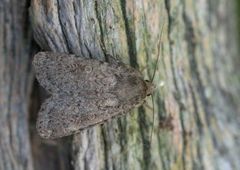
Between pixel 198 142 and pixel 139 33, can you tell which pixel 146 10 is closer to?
pixel 139 33

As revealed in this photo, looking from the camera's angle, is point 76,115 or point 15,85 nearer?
point 76,115

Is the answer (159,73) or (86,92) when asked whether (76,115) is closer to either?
(86,92)

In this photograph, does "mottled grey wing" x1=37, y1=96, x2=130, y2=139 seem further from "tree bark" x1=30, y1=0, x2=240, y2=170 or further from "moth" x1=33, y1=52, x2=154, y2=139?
"tree bark" x1=30, y1=0, x2=240, y2=170

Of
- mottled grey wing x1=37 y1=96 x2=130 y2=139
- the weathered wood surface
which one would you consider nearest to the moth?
mottled grey wing x1=37 y1=96 x2=130 y2=139

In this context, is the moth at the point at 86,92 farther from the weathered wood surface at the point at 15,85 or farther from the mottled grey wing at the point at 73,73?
the weathered wood surface at the point at 15,85

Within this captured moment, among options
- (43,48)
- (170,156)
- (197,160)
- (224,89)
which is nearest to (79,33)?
(43,48)

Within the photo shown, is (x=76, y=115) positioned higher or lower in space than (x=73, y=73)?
lower

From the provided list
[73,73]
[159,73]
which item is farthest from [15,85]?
[159,73]

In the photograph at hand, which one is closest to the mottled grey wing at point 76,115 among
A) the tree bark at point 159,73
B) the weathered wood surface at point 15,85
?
the tree bark at point 159,73
